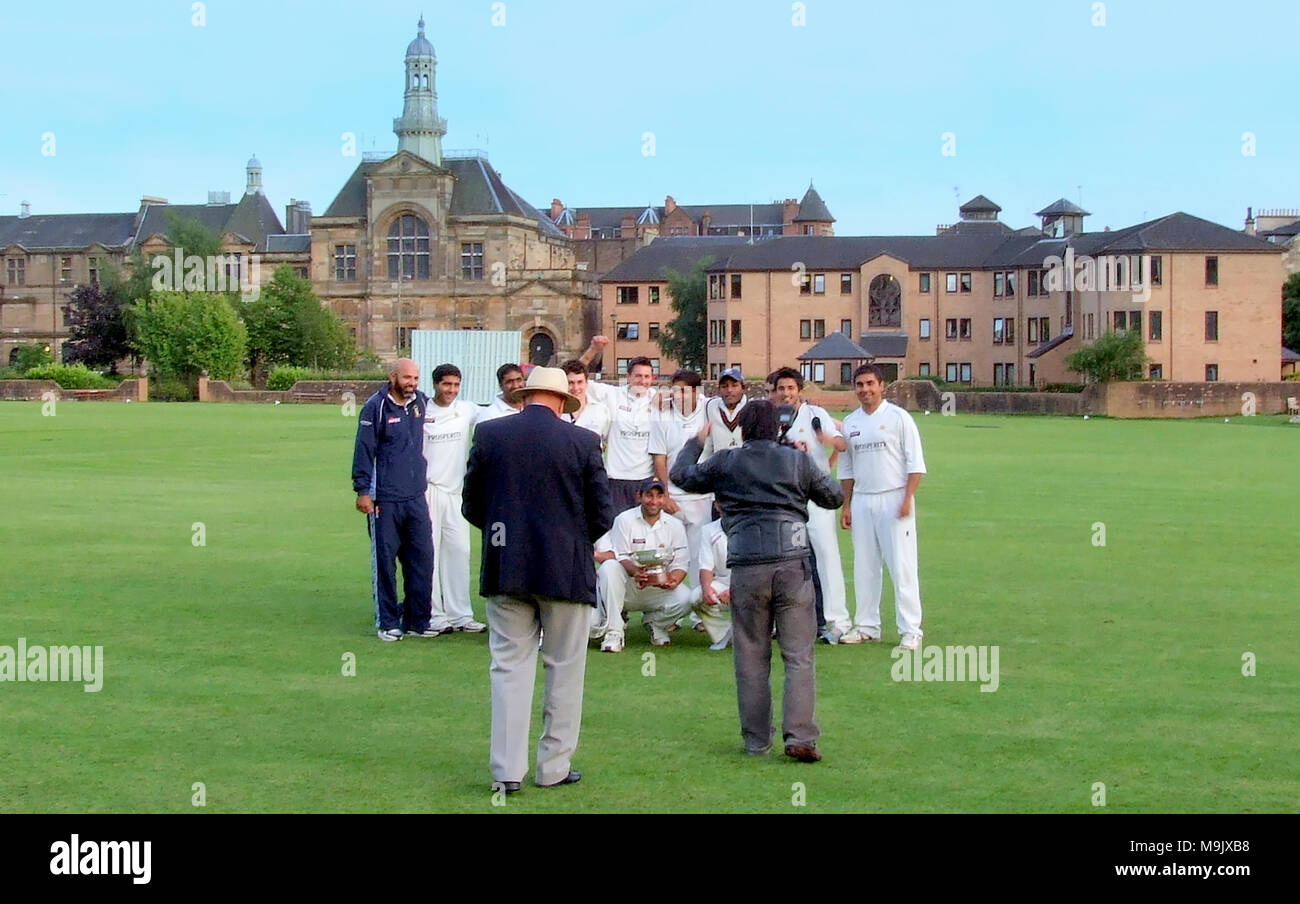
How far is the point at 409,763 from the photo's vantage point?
9.20 meters

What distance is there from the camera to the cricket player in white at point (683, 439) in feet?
45.5

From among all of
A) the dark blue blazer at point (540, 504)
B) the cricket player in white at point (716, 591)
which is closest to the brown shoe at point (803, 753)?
the dark blue blazer at point (540, 504)

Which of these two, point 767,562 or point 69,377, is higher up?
point 69,377

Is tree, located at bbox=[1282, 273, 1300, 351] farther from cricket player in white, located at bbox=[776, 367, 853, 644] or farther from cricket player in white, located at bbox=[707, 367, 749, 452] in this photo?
cricket player in white, located at bbox=[707, 367, 749, 452]

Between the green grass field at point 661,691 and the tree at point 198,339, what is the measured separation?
70815mm

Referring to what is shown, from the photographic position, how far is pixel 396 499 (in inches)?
540

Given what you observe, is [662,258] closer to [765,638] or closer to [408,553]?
[408,553]

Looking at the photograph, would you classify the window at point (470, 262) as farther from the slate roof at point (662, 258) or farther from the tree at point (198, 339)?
the tree at point (198, 339)

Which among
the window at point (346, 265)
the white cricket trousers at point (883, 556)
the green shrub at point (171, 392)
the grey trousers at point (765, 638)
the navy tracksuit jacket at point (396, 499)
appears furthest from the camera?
the window at point (346, 265)

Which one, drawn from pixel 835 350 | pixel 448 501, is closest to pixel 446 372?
pixel 448 501

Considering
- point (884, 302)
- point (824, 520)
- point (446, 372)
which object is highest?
point (884, 302)

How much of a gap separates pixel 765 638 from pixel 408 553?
16.7ft

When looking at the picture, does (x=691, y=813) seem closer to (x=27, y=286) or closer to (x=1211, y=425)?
(x=1211, y=425)
